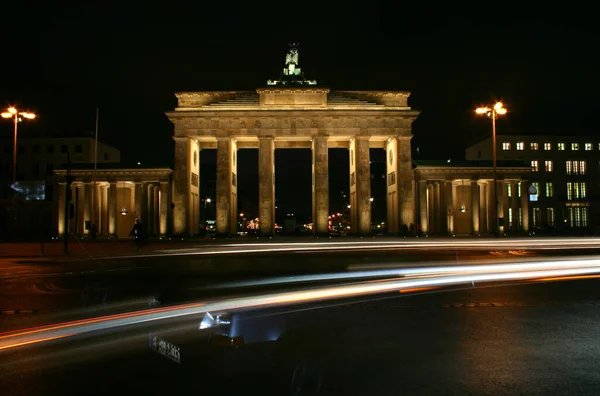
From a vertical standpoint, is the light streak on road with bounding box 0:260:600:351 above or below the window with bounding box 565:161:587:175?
below

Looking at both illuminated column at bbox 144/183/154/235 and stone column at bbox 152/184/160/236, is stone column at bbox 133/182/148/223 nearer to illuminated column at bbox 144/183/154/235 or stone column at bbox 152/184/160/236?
illuminated column at bbox 144/183/154/235

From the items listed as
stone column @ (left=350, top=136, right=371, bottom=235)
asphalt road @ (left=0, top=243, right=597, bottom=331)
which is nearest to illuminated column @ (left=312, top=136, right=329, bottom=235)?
stone column @ (left=350, top=136, right=371, bottom=235)

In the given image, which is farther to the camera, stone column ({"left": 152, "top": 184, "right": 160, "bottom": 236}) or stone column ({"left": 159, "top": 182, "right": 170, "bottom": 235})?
stone column ({"left": 152, "top": 184, "right": 160, "bottom": 236})

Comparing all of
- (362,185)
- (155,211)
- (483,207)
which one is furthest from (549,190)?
(155,211)

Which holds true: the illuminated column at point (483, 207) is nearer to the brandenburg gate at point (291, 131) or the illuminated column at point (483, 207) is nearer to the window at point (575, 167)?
the brandenburg gate at point (291, 131)

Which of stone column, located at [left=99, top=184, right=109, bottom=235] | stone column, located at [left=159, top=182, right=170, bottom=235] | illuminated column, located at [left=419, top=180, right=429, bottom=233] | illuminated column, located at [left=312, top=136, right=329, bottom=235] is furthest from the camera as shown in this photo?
stone column, located at [left=99, top=184, right=109, bottom=235]

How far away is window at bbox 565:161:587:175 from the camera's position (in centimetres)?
8662

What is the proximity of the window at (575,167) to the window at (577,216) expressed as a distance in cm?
582

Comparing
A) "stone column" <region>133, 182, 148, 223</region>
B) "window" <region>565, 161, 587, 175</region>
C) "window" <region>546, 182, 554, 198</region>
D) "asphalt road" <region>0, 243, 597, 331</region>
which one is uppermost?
"window" <region>565, 161, 587, 175</region>

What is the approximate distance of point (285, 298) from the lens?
1098cm

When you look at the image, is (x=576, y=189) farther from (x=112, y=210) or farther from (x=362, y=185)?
(x=112, y=210)

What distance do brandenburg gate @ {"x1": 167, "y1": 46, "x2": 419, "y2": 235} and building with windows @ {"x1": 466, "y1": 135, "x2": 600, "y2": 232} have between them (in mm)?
32536

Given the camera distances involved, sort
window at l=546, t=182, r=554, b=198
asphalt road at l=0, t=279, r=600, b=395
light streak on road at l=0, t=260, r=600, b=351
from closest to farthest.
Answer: asphalt road at l=0, t=279, r=600, b=395 < light streak on road at l=0, t=260, r=600, b=351 < window at l=546, t=182, r=554, b=198

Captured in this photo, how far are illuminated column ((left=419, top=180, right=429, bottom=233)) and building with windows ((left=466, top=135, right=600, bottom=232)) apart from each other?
2878cm
